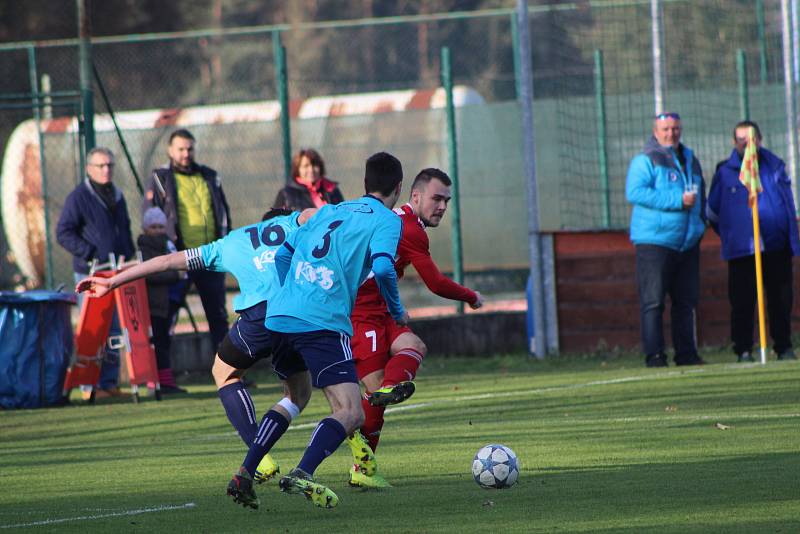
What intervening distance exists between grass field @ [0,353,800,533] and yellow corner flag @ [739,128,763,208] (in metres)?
1.68

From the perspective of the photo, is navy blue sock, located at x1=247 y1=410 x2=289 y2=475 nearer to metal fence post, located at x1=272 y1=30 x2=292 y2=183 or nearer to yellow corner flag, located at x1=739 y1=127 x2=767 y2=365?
yellow corner flag, located at x1=739 y1=127 x2=767 y2=365

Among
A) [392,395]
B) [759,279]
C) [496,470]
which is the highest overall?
[759,279]

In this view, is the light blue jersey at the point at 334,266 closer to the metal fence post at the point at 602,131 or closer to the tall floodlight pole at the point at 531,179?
the tall floodlight pole at the point at 531,179

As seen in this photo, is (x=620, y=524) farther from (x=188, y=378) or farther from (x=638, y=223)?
(x=188, y=378)

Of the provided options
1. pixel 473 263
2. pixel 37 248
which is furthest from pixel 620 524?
pixel 37 248

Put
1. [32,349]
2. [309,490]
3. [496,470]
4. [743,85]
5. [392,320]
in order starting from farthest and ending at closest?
1. [743,85]
2. [32,349]
3. [392,320]
4. [496,470]
5. [309,490]

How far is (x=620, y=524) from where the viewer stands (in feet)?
20.3

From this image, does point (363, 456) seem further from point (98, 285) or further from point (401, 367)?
point (98, 285)

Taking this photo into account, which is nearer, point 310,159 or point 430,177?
point 430,177

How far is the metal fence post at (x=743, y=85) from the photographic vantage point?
19562mm

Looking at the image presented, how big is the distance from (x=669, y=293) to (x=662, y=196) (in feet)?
3.33

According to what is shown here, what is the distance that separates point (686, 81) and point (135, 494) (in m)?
17.5

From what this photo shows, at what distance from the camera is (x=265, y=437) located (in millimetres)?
7156

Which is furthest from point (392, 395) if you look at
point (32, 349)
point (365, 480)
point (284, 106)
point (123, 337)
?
point (284, 106)
